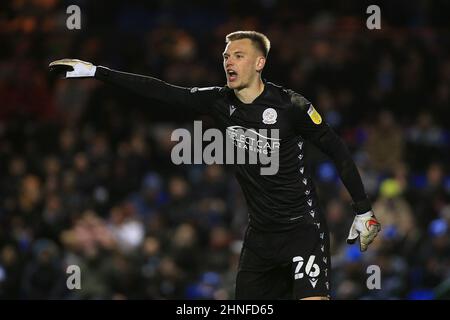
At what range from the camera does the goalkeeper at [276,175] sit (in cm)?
637

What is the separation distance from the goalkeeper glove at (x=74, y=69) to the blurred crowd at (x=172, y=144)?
200 inches

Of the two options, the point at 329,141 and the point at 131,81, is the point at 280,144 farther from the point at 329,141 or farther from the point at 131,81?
the point at 131,81

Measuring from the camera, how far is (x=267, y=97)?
21.1 feet

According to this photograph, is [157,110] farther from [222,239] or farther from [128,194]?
[222,239]

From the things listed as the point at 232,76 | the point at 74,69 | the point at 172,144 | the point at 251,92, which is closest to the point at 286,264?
the point at 251,92

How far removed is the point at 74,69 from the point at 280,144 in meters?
1.51

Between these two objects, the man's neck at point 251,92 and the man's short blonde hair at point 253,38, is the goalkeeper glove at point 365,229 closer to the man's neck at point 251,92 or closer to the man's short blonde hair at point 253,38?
the man's neck at point 251,92

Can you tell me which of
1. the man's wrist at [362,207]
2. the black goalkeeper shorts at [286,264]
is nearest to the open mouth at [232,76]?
the black goalkeeper shorts at [286,264]

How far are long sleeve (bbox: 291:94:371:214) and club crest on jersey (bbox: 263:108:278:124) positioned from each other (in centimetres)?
14

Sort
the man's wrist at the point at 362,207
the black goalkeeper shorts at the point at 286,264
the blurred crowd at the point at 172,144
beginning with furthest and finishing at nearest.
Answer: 1. the blurred crowd at the point at 172,144
2. the man's wrist at the point at 362,207
3. the black goalkeeper shorts at the point at 286,264

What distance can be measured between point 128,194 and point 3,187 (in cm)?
174

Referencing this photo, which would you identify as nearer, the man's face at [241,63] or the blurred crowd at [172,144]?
the man's face at [241,63]

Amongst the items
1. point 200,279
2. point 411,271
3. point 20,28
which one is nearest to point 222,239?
point 200,279

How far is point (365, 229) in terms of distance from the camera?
6.38m
